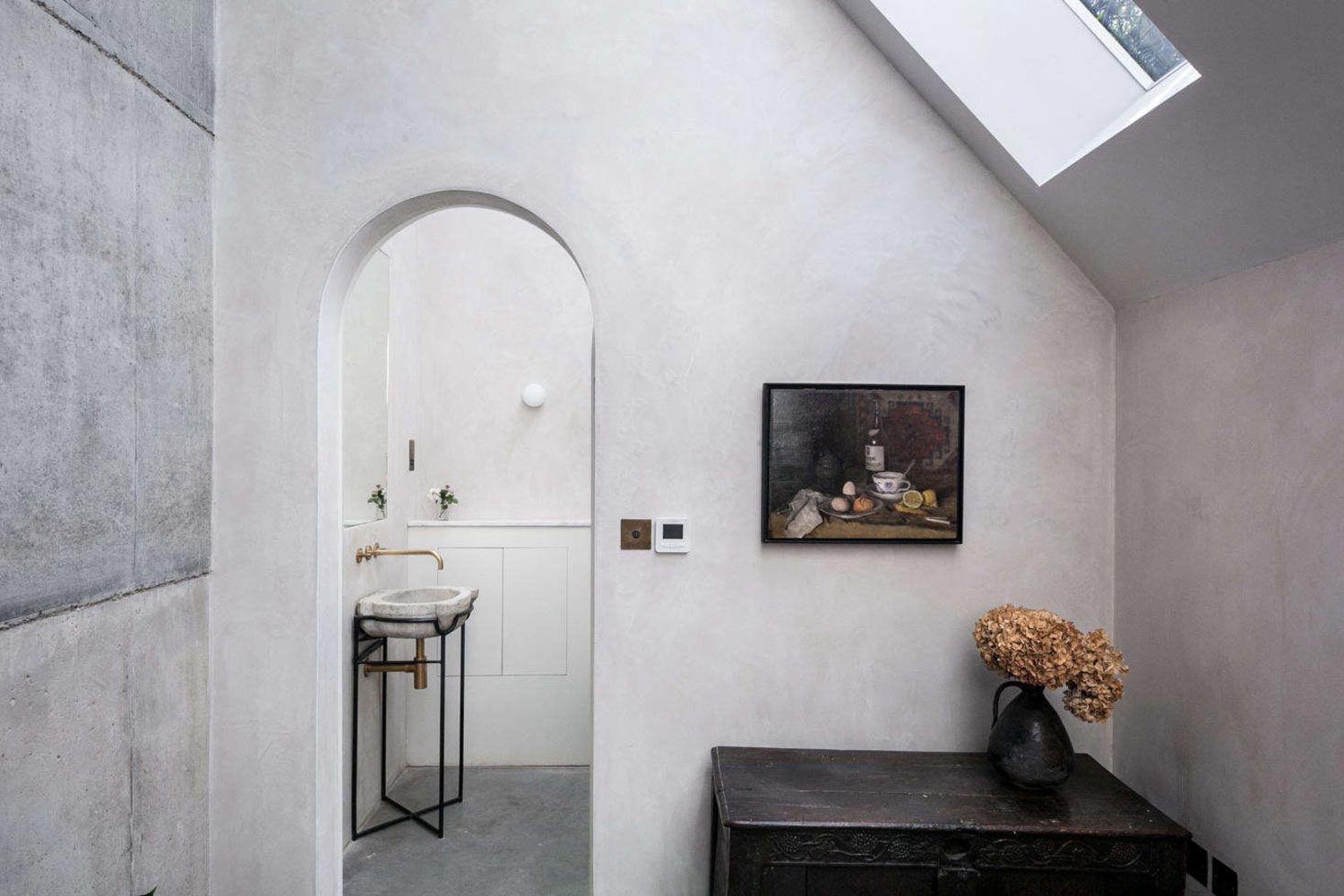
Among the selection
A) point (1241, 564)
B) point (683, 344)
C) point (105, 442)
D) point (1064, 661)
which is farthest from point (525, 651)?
point (1241, 564)

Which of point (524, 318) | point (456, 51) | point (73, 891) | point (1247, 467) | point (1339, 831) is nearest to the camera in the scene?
point (1339, 831)

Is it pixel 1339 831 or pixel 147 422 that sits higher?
pixel 147 422

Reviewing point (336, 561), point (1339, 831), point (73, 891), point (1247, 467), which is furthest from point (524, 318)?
point (1339, 831)

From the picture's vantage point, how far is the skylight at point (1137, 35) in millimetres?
1673

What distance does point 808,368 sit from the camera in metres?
2.12

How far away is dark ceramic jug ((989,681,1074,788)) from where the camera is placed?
6.01 feet

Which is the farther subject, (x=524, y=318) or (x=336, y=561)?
(x=524, y=318)

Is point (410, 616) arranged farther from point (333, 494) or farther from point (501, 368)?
point (501, 368)

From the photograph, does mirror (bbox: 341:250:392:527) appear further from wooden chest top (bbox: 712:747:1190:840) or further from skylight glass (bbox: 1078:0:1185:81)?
skylight glass (bbox: 1078:0:1185:81)

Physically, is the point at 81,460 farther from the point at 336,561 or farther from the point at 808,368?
the point at 808,368

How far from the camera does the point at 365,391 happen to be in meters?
3.20

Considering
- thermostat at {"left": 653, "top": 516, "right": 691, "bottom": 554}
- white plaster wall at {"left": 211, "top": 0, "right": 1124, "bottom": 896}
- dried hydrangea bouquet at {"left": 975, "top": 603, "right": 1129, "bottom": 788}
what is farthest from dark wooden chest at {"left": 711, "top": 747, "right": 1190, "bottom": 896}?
thermostat at {"left": 653, "top": 516, "right": 691, "bottom": 554}

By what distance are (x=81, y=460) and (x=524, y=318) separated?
8.23ft

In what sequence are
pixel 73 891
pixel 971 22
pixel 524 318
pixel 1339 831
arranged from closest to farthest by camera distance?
pixel 1339 831
pixel 73 891
pixel 971 22
pixel 524 318
